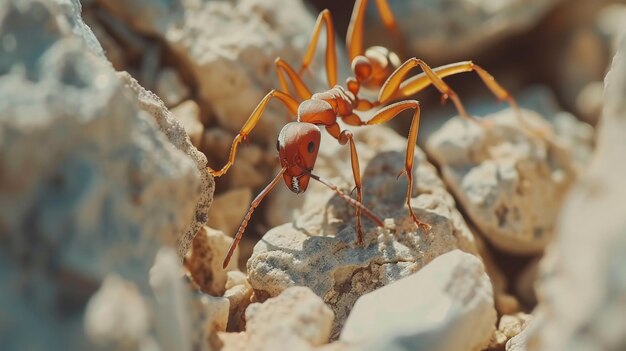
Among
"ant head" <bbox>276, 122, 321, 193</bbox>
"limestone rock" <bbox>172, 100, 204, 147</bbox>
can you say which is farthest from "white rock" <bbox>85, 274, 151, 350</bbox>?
"limestone rock" <bbox>172, 100, 204, 147</bbox>

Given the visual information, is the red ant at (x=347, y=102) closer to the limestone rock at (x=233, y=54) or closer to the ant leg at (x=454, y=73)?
the ant leg at (x=454, y=73)

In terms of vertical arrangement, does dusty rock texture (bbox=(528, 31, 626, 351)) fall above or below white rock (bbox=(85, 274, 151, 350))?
above

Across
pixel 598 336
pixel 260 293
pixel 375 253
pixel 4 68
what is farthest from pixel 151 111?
pixel 598 336

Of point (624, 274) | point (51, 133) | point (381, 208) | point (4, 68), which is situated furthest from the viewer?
point (381, 208)

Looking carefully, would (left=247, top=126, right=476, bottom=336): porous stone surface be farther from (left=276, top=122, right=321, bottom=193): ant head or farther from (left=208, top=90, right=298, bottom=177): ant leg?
(left=208, top=90, right=298, bottom=177): ant leg

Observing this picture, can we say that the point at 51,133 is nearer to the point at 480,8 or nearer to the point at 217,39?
the point at 217,39

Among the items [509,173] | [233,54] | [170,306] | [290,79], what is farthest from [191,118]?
[170,306]

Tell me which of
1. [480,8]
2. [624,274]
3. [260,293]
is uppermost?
[624,274]
